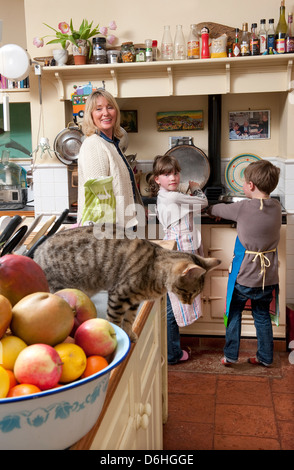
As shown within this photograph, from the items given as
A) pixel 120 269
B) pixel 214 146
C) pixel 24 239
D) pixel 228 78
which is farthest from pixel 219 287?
pixel 24 239

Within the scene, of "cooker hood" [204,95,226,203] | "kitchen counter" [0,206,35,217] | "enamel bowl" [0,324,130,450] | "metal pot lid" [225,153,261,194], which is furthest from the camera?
"kitchen counter" [0,206,35,217]

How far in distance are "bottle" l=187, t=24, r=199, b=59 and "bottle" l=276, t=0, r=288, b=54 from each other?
0.59 meters

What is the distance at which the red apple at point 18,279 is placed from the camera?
100 cm

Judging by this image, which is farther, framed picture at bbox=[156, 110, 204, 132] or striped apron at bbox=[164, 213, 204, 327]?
framed picture at bbox=[156, 110, 204, 132]

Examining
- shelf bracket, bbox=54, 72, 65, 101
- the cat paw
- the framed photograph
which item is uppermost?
shelf bracket, bbox=54, 72, 65, 101

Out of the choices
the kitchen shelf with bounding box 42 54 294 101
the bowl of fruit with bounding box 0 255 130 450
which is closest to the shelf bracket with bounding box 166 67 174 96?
the kitchen shelf with bounding box 42 54 294 101

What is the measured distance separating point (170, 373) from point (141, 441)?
187 cm

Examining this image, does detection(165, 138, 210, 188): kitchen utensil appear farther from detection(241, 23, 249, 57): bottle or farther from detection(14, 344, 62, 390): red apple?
detection(14, 344, 62, 390): red apple

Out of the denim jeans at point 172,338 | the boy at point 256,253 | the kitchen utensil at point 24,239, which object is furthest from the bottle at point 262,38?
the kitchen utensil at point 24,239

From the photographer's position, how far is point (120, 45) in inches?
157

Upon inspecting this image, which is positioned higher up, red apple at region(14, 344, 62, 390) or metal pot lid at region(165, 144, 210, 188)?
metal pot lid at region(165, 144, 210, 188)

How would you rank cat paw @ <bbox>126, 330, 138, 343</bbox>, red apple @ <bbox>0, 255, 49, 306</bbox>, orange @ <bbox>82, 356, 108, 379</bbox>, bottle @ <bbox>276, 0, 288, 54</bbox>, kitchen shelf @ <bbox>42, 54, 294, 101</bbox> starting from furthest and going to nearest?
1. kitchen shelf @ <bbox>42, 54, 294, 101</bbox>
2. bottle @ <bbox>276, 0, 288, 54</bbox>
3. cat paw @ <bbox>126, 330, 138, 343</bbox>
4. red apple @ <bbox>0, 255, 49, 306</bbox>
5. orange @ <bbox>82, 356, 108, 379</bbox>

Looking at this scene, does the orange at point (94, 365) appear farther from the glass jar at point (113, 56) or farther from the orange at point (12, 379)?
the glass jar at point (113, 56)

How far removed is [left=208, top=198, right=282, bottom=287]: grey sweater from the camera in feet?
10.6
